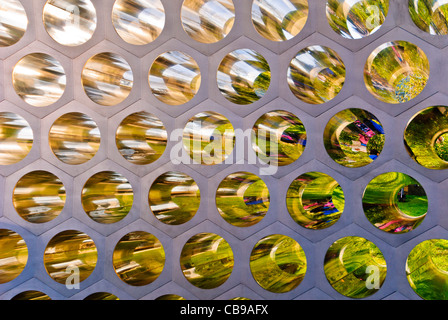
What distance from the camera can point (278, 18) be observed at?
1155mm

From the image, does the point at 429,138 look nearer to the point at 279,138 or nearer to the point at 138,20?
the point at 279,138

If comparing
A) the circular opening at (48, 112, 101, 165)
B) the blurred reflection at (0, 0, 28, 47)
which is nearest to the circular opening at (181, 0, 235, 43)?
the circular opening at (48, 112, 101, 165)

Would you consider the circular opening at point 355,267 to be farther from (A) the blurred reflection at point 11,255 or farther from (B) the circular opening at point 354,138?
(A) the blurred reflection at point 11,255


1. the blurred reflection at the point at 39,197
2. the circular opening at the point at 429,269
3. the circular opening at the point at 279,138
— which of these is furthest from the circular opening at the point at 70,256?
the circular opening at the point at 429,269

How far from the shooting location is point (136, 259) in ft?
4.10

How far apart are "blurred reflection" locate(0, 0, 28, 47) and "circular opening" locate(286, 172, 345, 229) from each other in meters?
1.07

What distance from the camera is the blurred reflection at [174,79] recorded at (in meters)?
1.19

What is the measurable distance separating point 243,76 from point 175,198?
48 centimetres

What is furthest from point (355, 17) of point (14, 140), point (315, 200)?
point (14, 140)

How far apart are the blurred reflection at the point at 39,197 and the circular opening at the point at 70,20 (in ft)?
1.56
